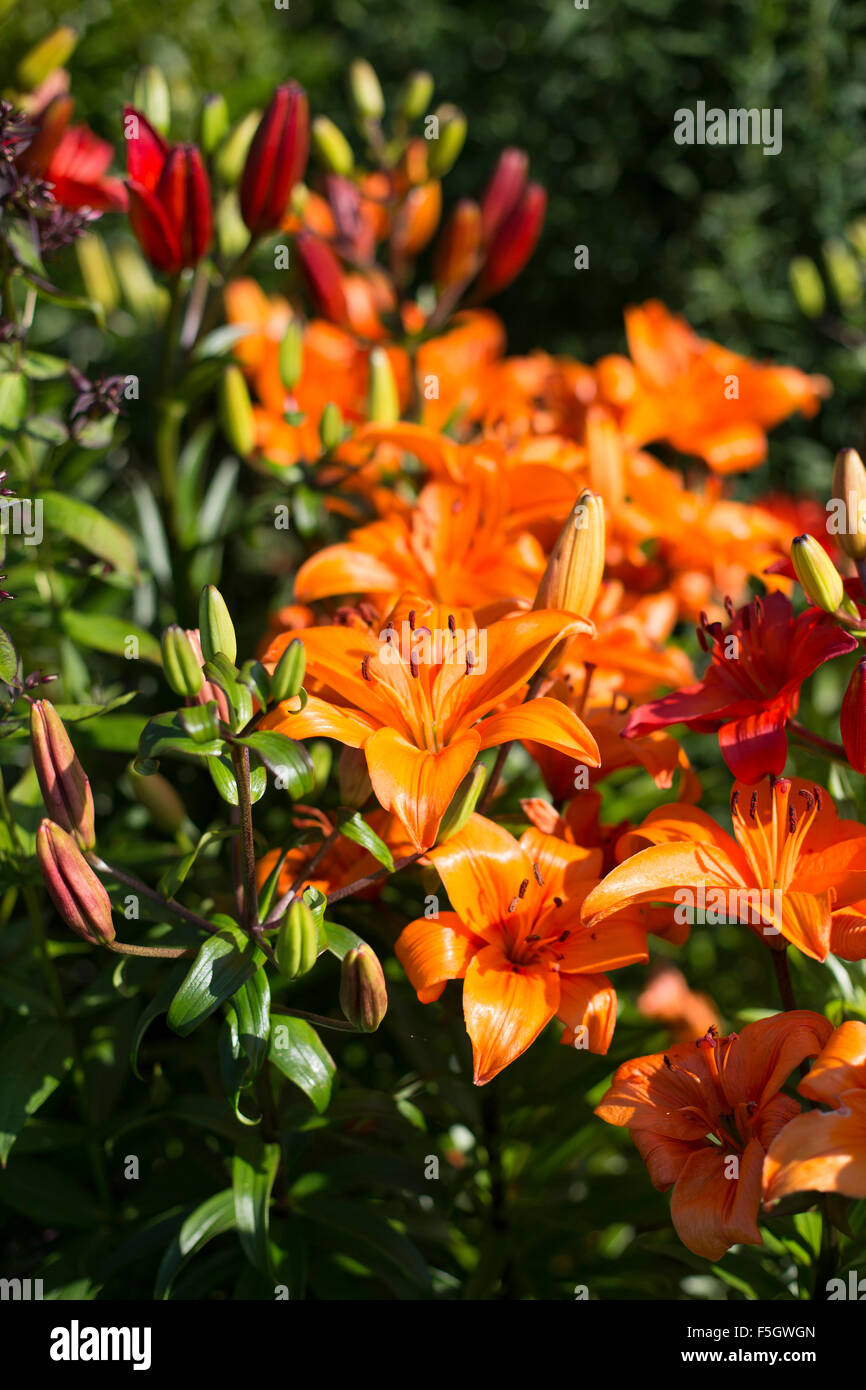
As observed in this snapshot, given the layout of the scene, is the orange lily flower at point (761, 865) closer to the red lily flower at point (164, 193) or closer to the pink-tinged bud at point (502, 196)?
the red lily flower at point (164, 193)

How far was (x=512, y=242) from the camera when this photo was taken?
1435 mm

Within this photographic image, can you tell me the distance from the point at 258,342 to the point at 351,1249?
108cm

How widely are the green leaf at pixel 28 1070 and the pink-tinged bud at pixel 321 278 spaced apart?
33.4 inches

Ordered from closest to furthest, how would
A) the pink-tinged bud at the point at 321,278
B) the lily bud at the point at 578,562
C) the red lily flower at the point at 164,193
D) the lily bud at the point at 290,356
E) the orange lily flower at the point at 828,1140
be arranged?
the orange lily flower at the point at 828,1140 < the lily bud at the point at 578,562 < the red lily flower at the point at 164,193 < the lily bud at the point at 290,356 < the pink-tinged bud at the point at 321,278

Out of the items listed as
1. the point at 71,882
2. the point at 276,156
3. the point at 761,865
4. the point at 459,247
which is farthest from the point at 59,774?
the point at 459,247

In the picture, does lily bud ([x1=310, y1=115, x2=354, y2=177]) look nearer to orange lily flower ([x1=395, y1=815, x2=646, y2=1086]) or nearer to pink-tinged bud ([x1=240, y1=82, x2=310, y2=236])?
pink-tinged bud ([x1=240, y1=82, x2=310, y2=236])

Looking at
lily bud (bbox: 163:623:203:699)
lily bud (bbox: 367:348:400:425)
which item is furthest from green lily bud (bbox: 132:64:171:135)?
lily bud (bbox: 163:623:203:699)

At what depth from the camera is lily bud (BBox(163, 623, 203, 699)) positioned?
2.31ft

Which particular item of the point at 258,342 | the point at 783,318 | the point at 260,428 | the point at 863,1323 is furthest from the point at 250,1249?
the point at 783,318

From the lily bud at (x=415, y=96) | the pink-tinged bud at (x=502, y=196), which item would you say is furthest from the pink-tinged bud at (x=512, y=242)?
the lily bud at (x=415, y=96)

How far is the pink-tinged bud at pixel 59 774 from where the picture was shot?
0.76 m

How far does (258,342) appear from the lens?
1.51 meters

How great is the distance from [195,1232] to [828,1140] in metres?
0.46

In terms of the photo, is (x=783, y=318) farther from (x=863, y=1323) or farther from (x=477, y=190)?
(x=863, y=1323)
